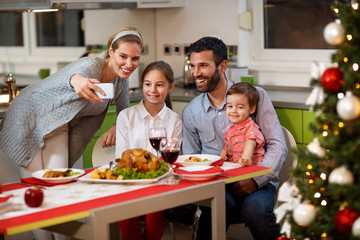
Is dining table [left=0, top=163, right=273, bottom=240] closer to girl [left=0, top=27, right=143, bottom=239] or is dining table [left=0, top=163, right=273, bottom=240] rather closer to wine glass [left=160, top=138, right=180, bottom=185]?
wine glass [left=160, top=138, right=180, bottom=185]

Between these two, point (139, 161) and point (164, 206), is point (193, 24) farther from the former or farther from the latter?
point (164, 206)

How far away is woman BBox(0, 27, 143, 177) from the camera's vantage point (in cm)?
288

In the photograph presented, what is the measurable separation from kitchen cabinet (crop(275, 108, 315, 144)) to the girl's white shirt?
0.80 metres

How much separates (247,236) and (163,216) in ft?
3.24

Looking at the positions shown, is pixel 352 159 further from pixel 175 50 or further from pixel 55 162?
pixel 175 50

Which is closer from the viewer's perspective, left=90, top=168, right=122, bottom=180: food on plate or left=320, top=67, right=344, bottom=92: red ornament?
left=320, top=67, right=344, bottom=92: red ornament

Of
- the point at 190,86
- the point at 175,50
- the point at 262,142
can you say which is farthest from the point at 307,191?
the point at 175,50

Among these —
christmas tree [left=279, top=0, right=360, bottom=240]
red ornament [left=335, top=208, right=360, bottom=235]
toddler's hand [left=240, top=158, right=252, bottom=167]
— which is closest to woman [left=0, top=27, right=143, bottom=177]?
toddler's hand [left=240, top=158, right=252, bottom=167]

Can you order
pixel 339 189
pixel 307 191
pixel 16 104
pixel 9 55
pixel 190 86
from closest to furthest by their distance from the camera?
pixel 339 189 < pixel 307 191 < pixel 16 104 < pixel 190 86 < pixel 9 55

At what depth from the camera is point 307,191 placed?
208 cm

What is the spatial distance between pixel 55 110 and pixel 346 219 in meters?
1.52

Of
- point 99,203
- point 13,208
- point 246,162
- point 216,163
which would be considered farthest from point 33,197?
point 246,162

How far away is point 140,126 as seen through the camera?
2.99 metres

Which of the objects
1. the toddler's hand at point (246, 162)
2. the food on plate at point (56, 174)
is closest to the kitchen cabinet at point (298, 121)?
the toddler's hand at point (246, 162)
